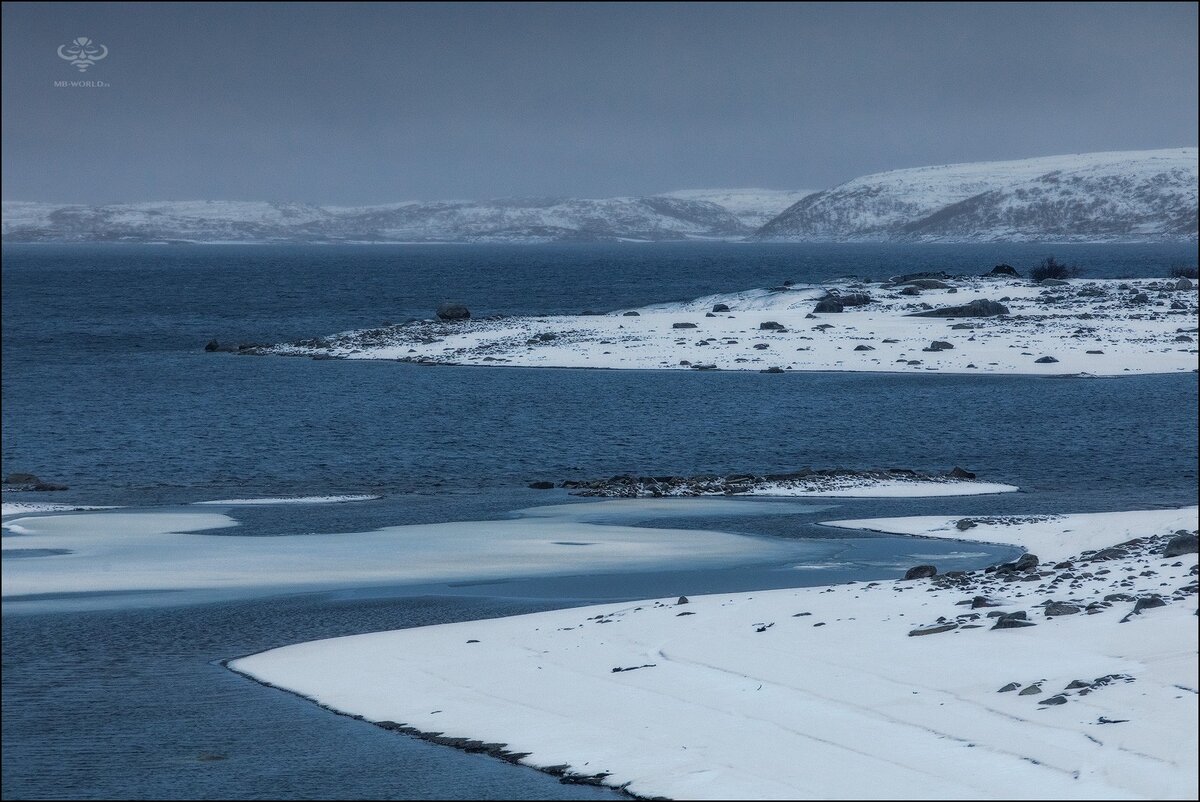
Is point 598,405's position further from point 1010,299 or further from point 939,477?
point 1010,299

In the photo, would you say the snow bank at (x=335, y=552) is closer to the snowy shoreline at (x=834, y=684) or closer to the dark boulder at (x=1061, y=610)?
the snowy shoreline at (x=834, y=684)

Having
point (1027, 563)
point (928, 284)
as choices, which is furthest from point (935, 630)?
point (928, 284)

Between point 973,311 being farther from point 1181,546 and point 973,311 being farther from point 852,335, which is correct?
point 1181,546

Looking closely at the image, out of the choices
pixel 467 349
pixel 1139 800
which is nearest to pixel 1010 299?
pixel 467 349

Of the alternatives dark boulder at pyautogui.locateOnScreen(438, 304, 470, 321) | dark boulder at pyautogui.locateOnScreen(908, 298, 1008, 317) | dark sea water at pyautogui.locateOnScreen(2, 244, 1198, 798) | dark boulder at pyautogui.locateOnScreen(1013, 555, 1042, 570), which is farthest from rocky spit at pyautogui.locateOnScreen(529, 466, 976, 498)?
dark boulder at pyautogui.locateOnScreen(438, 304, 470, 321)

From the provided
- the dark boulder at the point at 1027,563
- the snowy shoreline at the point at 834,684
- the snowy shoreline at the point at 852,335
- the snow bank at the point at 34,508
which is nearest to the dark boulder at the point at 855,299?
the snowy shoreline at the point at 852,335
